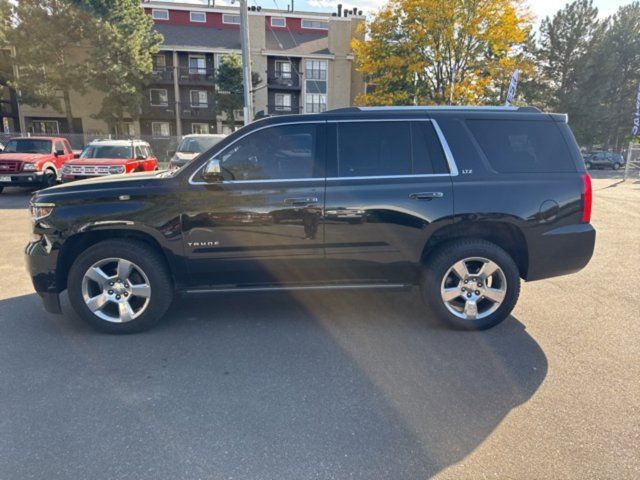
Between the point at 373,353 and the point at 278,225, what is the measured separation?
1.39 meters

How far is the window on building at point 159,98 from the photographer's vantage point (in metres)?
36.8

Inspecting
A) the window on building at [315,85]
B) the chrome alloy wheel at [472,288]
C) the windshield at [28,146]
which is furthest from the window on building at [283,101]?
the chrome alloy wheel at [472,288]

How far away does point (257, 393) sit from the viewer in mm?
2908

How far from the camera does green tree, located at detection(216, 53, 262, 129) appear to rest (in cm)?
3247

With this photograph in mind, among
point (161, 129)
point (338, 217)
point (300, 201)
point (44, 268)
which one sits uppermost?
point (161, 129)

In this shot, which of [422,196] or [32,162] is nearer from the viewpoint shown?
[422,196]

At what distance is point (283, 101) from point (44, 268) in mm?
38281

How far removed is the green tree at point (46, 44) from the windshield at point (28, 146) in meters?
19.3

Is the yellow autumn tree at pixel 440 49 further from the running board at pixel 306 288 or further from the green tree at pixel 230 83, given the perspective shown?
the running board at pixel 306 288

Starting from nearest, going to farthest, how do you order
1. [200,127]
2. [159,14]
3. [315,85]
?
[315,85], [159,14], [200,127]

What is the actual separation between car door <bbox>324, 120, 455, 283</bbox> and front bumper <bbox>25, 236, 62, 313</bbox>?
2.49m

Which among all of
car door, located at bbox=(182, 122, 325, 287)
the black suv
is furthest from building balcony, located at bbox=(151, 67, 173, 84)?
car door, located at bbox=(182, 122, 325, 287)

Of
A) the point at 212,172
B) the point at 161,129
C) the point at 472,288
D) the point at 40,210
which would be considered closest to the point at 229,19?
the point at 161,129

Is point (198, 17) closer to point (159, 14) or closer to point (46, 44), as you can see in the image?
point (159, 14)
